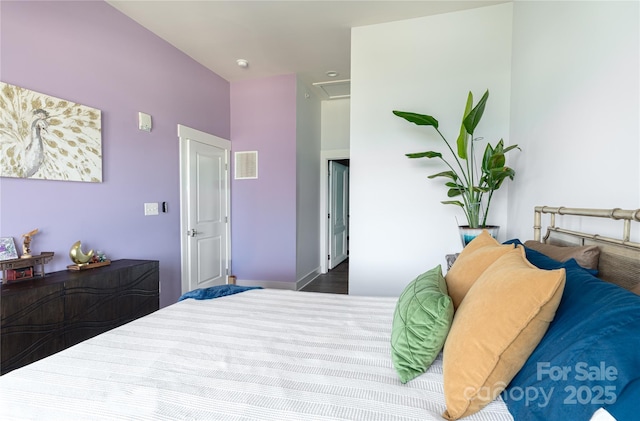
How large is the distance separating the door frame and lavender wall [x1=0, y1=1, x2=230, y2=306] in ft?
6.63

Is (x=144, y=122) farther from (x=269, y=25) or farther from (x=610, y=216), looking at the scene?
(x=610, y=216)

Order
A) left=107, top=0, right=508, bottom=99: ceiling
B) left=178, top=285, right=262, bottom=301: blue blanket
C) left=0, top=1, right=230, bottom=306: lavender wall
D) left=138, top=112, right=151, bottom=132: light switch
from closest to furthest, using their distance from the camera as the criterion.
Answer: left=178, top=285, right=262, bottom=301: blue blanket, left=0, top=1, right=230, bottom=306: lavender wall, left=107, top=0, right=508, bottom=99: ceiling, left=138, top=112, right=151, bottom=132: light switch

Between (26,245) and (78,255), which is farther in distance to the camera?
(78,255)

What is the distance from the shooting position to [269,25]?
2.80m

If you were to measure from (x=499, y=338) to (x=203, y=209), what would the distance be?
11.6ft

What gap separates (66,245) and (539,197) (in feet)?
11.1

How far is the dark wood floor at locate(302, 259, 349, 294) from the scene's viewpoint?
418 cm

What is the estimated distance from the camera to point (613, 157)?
3.97 ft

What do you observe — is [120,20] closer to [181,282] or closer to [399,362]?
[181,282]

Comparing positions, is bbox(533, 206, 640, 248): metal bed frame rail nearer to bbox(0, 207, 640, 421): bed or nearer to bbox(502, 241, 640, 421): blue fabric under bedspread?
bbox(0, 207, 640, 421): bed

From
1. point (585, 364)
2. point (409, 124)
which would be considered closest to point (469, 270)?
point (585, 364)

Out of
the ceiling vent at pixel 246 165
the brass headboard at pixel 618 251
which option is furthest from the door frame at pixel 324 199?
the brass headboard at pixel 618 251

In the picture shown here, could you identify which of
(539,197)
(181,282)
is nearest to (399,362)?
(539,197)

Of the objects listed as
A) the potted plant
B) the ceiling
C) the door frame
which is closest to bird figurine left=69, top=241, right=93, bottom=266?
the ceiling
